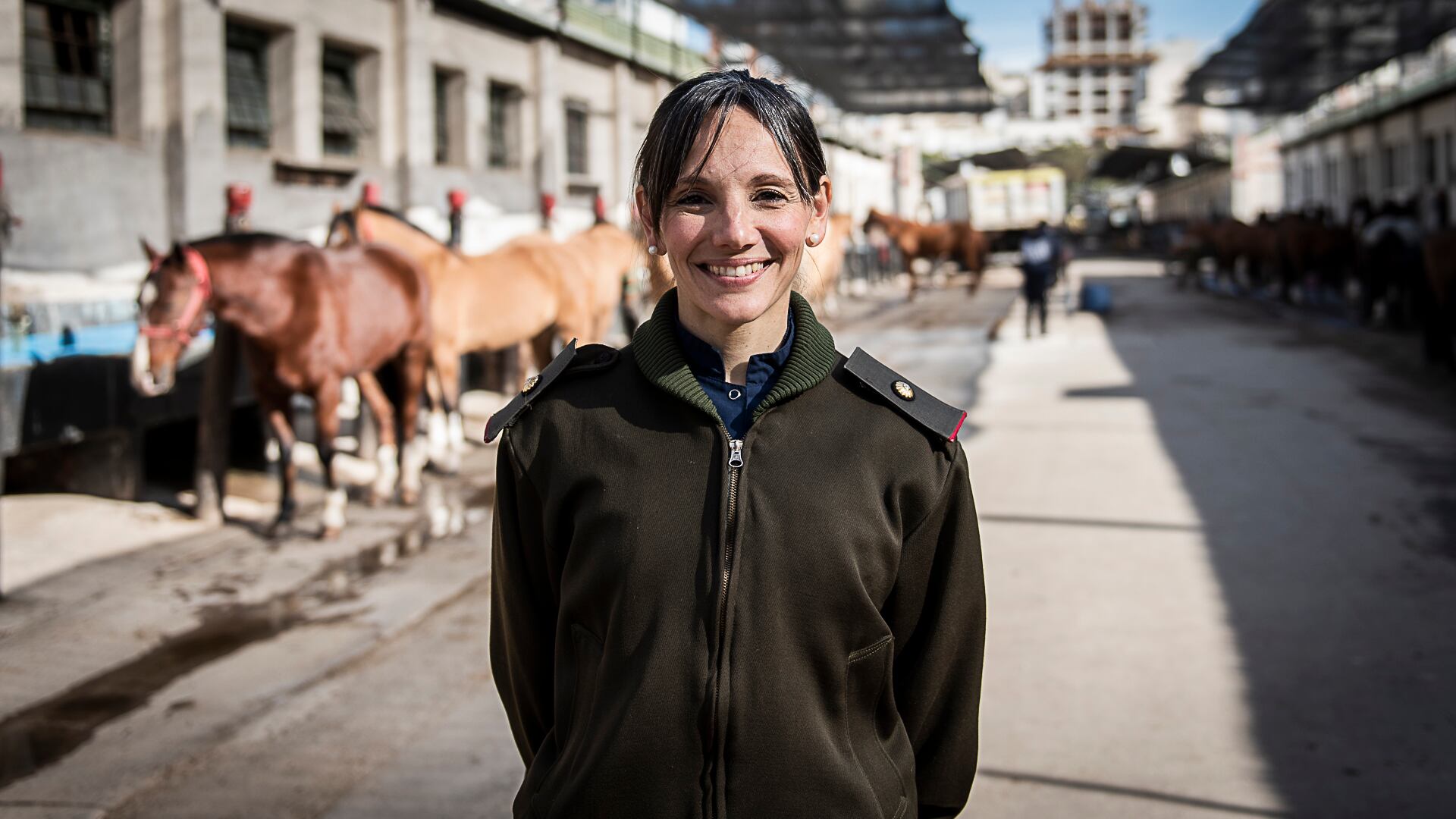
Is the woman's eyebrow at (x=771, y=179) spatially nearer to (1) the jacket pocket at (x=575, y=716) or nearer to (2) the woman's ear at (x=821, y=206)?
(2) the woman's ear at (x=821, y=206)

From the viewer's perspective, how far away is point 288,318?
7.95m

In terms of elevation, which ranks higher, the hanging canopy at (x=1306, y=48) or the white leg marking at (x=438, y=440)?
the hanging canopy at (x=1306, y=48)

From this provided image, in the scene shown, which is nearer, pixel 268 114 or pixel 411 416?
pixel 411 416

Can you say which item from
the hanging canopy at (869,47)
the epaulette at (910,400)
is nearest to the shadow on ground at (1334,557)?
the epaulette at (910,400)

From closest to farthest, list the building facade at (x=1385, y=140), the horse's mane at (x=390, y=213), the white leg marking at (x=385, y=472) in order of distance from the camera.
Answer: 1. the white leg marking at (x=385, y=472)
2. the horse's mane at (x=390, y=213)
3. the building facade at (x=1385, y=140)

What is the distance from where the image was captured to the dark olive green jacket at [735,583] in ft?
5.92

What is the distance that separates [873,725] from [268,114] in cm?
1283

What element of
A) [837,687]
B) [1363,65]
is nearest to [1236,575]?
[837,687]

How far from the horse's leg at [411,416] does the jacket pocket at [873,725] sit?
25.4 feet

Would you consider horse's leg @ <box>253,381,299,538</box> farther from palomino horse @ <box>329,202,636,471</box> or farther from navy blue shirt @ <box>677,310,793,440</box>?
navy blue shirt @ <box>677,310,793,440</box>

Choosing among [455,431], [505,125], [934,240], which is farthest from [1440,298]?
[934,240]

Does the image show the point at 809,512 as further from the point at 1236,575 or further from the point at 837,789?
the point at 1236,575

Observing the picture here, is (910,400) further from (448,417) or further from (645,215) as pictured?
(448,417)

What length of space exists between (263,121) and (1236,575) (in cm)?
1061
